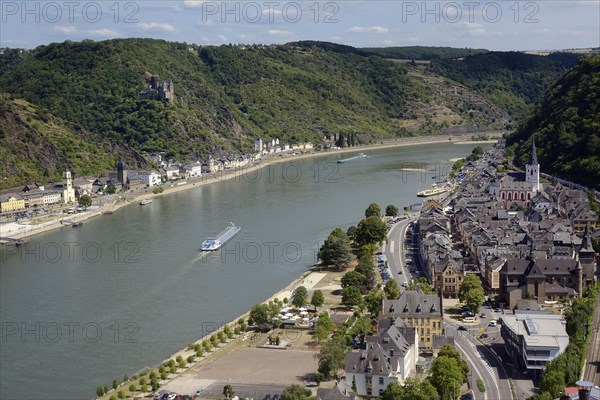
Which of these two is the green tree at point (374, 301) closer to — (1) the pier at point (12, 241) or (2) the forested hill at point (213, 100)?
(1) the pier at point (12, 241)

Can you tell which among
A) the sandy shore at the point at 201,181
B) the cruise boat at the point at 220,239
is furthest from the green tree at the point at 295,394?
the sandy shore at the point at 201,181

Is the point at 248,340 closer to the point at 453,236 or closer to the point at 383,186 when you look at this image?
the point at 453,236

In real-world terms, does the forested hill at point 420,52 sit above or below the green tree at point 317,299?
above

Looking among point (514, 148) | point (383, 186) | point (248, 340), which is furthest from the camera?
point (514, 148)

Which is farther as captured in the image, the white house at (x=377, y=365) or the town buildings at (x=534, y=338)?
the town buildings at (x=534, y=338)

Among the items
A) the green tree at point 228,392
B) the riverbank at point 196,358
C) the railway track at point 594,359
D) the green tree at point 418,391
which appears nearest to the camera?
the green tree at point 418,391

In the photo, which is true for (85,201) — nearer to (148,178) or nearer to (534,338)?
(148,178)

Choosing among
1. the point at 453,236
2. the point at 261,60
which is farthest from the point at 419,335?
the point at 261,60

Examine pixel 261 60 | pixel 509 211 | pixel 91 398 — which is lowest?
pixel 91 398
